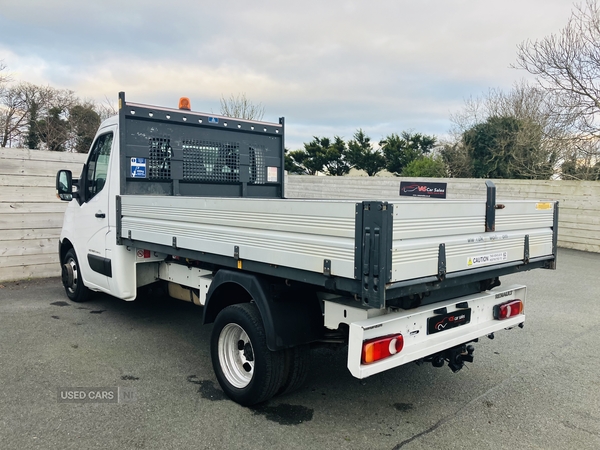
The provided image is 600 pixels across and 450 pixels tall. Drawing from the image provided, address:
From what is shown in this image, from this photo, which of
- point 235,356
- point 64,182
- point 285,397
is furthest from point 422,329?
point 64,182

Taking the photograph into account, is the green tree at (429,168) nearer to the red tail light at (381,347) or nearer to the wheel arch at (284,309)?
the wheel arch at (284,309)

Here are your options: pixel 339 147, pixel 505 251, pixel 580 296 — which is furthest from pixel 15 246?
pixel 339 147

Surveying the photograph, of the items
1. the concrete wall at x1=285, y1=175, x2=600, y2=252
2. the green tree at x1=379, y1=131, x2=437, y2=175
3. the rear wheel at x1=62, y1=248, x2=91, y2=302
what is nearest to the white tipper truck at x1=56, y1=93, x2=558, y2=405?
the rear wheel at x1=62, y1=248, x2=91, y2=302

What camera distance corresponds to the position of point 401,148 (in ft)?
109

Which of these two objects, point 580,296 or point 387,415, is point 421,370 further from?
point 580,296

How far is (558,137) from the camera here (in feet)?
56.2

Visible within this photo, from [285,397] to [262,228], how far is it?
1.48 m

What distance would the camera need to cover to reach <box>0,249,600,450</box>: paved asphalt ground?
3.27 m

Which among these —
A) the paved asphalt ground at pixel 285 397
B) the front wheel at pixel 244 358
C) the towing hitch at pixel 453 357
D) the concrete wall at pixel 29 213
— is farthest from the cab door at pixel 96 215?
the towing hitch at pixel 453 357

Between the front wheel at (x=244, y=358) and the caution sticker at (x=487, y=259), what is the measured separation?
4.92 ft

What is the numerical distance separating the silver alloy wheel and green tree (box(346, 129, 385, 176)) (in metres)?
30.8

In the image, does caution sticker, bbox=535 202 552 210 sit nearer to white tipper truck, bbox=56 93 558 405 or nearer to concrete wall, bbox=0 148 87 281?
white tipper truck, bbox=56 93 558 405

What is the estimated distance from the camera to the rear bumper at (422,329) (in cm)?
301

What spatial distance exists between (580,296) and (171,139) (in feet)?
22.4
